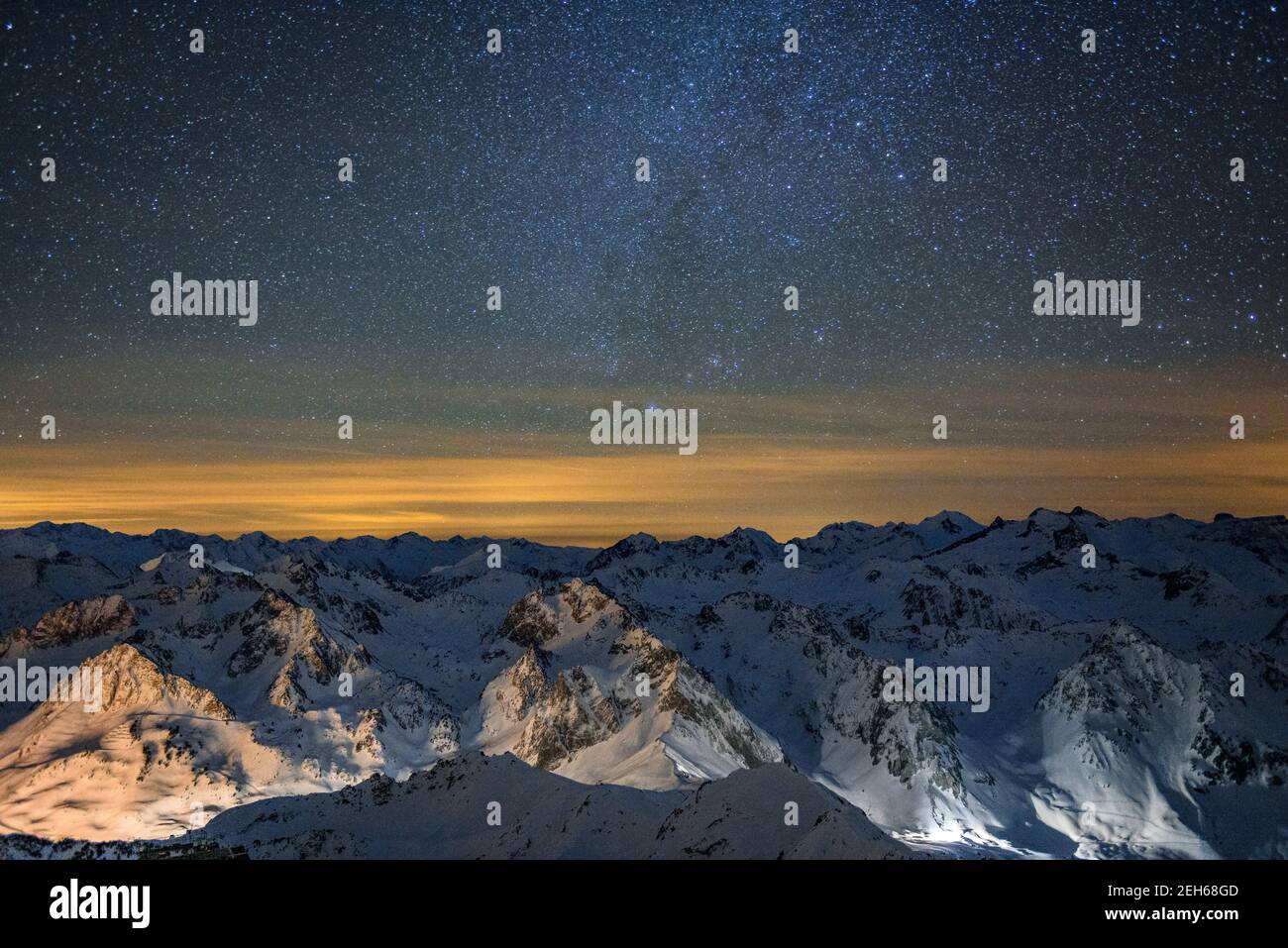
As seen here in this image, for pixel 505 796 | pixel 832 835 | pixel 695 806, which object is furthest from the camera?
pixel 505 796

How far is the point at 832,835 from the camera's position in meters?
89.7

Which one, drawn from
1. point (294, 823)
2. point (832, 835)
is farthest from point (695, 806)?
point (294, 823)
